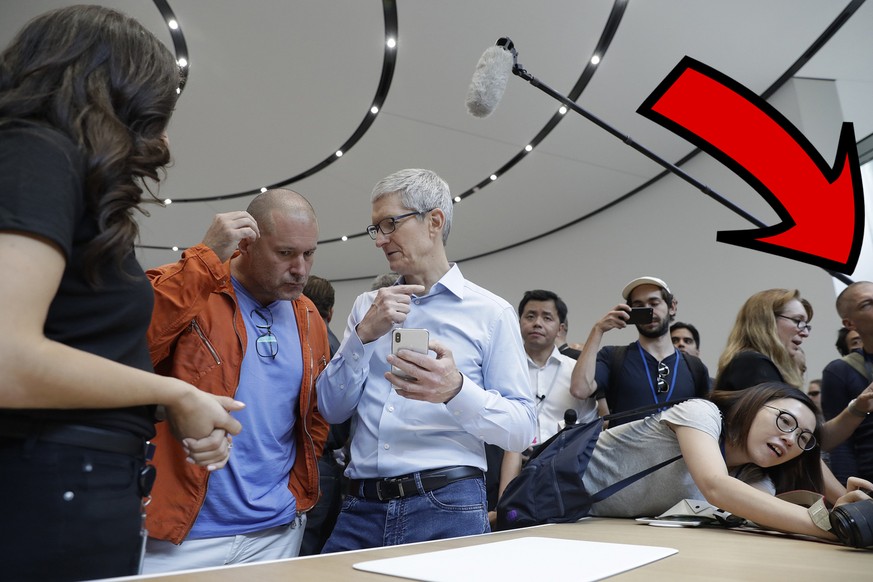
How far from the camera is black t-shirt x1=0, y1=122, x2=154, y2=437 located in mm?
772

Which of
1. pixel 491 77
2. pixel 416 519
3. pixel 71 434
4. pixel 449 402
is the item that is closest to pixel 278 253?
pixel 449 402

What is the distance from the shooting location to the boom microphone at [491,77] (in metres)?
2.27

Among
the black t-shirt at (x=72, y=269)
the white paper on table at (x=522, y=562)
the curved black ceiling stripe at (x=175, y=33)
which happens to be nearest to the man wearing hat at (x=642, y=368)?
the white paper on table at (x=522, y=562)

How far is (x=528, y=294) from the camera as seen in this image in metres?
3.58

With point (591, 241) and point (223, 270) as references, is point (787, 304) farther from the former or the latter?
point (591, 241)

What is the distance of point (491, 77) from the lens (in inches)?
89.4

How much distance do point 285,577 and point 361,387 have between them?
82 centimetres

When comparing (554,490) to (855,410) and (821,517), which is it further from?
(855,410)

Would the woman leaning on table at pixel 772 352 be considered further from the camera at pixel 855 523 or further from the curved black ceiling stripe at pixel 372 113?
the curved black ceiling stripe at pixel 372 113

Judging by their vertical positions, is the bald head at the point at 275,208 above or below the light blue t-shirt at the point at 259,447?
above

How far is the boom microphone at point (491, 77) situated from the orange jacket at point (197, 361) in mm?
1046

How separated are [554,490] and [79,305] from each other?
1.37 m

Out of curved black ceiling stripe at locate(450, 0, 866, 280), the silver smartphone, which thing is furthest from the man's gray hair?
curved black ceiling stripe at locate(450, 0, 866, 280)

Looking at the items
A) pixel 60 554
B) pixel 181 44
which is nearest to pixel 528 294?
pixel 60 554
